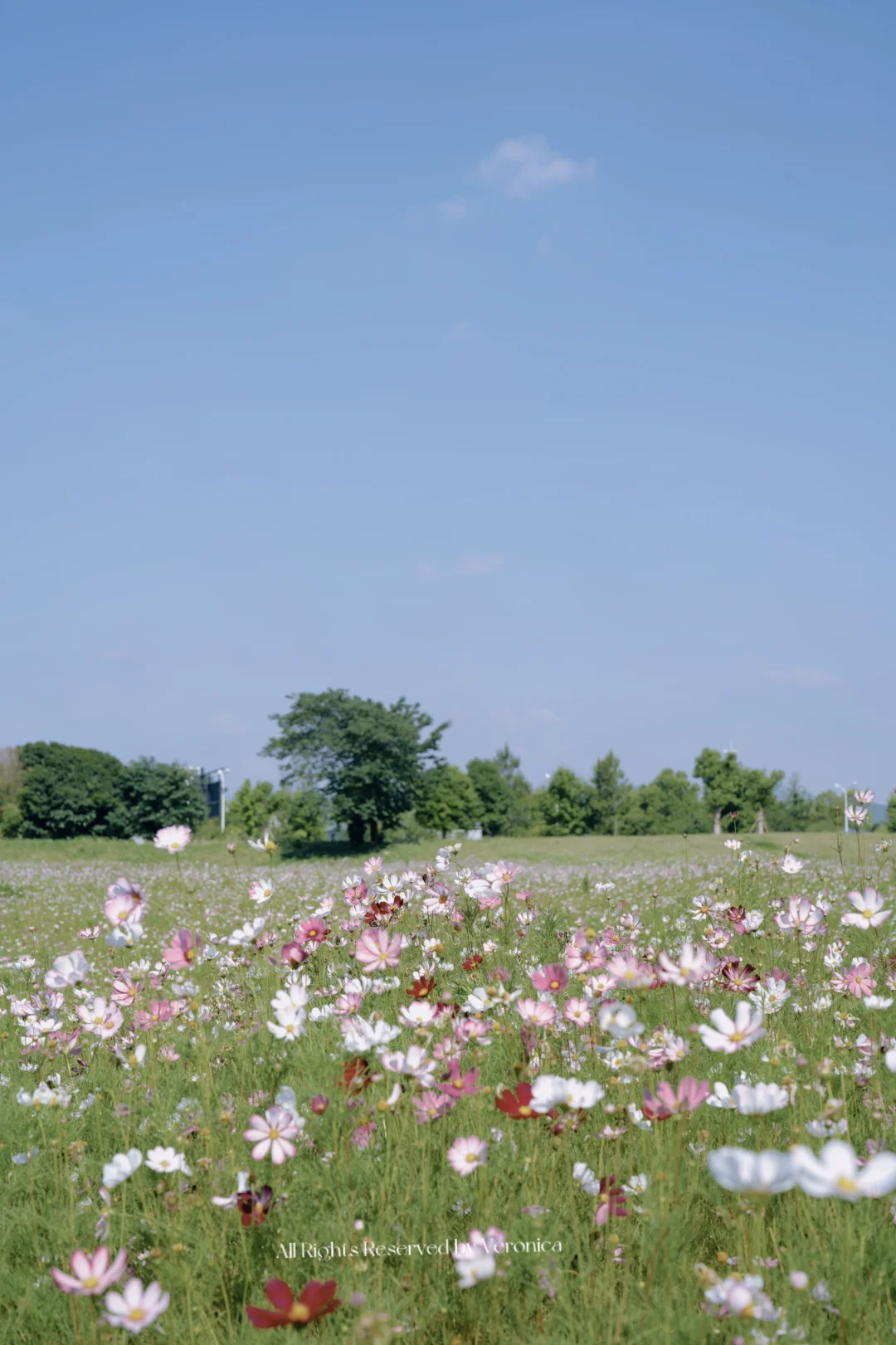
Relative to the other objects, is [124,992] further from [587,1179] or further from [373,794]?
[373,794]

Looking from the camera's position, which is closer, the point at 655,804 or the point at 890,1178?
the point at 890,1178

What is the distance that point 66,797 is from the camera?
1777 inches

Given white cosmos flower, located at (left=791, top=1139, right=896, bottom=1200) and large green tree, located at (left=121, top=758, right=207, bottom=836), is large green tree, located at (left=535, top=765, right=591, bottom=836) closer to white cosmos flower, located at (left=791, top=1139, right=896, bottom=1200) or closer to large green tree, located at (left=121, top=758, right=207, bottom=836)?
large green tree, located at (left=121, top=758, right=207, bottom=836)

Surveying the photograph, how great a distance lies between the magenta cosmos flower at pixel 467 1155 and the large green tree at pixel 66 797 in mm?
46122

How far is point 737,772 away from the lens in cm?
5284

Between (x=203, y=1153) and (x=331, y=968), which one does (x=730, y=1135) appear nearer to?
(x=203, y=1153)

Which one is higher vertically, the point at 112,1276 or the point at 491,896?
the point at 491,896

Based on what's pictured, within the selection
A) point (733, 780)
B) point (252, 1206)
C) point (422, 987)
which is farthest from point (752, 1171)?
point (733, 780)

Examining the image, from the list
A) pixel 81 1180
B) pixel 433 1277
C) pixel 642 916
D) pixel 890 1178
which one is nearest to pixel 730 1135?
pixel 433 1277

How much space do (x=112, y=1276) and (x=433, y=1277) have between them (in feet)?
3.29

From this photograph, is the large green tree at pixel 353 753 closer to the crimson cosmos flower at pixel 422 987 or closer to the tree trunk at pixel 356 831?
the tree trunk at pixel 356 831

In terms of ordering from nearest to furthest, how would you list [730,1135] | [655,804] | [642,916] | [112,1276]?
1. [112,1276]
2. [730,1135]
3. [642,916]
4. [655,804]

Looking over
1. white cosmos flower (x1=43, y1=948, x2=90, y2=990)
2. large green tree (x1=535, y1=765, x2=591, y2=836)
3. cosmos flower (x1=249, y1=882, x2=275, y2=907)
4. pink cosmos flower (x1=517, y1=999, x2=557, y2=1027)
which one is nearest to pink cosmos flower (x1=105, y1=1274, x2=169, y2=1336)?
white cosmos flower (x1=43, y1=948, x2=90, y2=990)

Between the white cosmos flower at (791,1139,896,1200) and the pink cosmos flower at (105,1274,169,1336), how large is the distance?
1276mm
